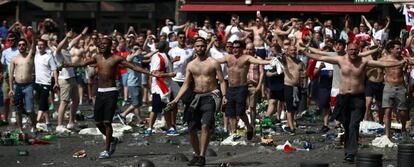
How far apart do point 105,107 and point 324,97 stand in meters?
5.86

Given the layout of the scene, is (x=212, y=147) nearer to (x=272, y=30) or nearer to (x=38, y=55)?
(x=38, y=55)

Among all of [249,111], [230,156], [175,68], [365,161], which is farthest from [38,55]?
[365,161]

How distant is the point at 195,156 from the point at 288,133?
4.78m

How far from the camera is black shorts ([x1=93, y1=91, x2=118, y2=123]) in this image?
15742 mm

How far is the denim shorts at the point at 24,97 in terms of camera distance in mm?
18703

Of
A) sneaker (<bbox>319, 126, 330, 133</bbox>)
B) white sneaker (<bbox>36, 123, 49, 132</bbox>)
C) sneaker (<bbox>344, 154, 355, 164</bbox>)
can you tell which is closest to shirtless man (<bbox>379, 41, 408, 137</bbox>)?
sneaker (<bbox>319, 126, 330, 133</bbox>)

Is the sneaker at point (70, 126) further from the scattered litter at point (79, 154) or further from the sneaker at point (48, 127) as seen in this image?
the scattered litter at point (79, 154)

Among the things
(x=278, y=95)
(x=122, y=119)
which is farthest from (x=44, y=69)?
(x=278, y=95)

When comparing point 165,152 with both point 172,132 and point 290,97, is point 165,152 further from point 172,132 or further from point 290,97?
point 290,97

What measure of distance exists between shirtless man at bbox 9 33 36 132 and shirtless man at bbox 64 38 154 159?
111 inches

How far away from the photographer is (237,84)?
59.3 feet

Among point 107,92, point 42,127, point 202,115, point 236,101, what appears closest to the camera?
point 202,115

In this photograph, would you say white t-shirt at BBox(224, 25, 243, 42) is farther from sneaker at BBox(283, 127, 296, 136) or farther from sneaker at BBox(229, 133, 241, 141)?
sneaker at BBox(229, 133, 241, 141)

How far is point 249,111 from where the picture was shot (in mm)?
19844
